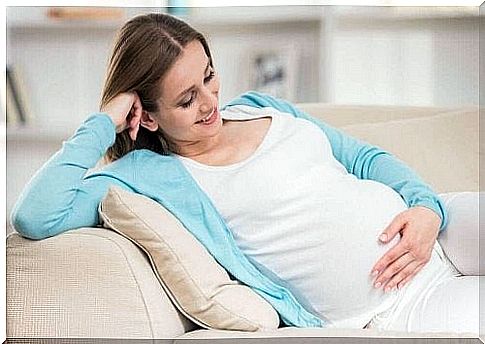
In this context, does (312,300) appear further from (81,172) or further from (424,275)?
(81,172)

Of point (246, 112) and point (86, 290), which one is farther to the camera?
point (246, 112)

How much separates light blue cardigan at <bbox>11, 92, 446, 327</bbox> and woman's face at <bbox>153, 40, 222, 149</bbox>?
42 mm

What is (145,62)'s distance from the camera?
4.93ft

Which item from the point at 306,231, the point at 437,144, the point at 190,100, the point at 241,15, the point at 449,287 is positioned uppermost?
the point at 241,15

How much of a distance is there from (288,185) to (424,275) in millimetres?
274

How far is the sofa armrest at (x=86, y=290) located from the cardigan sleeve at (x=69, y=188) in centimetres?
2

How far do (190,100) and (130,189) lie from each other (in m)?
0.18

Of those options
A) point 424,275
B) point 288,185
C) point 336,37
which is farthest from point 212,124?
point 424,275

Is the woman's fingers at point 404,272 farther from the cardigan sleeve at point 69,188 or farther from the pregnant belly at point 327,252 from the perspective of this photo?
the cardigan sleeve at point 69,188

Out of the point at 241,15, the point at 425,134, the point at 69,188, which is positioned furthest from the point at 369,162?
the point at 69,188

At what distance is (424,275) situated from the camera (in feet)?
5.04

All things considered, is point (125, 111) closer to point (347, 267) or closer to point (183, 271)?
point (183, 271)

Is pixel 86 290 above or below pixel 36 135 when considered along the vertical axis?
below

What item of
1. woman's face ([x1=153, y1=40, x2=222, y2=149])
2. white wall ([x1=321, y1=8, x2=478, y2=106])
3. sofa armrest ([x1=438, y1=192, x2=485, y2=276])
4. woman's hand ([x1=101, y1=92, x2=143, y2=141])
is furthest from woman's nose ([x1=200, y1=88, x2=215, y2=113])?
sofa armrest ([x1=438, y1=192, x2=485, y2=276])
